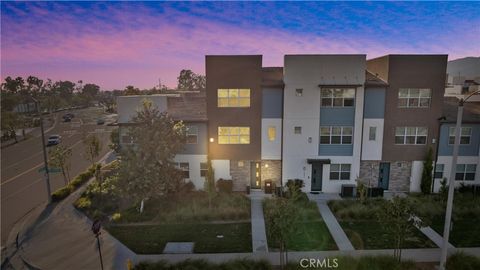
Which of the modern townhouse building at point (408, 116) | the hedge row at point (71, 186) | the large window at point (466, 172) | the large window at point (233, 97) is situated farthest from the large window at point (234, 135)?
the large window at point (466, 172)

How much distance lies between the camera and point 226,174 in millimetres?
20297

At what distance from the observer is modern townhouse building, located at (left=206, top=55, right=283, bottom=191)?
19.2m

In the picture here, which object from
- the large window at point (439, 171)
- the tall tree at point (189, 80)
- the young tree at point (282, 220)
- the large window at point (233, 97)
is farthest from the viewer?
the tall tree at point (189, 80)

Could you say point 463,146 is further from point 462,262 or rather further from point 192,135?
point 192,135

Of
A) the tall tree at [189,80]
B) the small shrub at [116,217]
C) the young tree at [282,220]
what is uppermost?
the tall tree at [189,80]

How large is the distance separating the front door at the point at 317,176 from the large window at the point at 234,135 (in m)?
5.12

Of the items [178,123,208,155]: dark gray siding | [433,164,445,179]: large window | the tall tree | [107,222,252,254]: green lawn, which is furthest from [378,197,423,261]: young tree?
the tall tree

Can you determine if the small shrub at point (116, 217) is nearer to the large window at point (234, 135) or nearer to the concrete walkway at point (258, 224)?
the concrete walkway at point (258, 224)

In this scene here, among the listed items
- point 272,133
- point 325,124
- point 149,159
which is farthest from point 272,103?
point 149,159

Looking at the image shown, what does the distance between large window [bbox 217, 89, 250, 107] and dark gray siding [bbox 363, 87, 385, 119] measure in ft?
26.7

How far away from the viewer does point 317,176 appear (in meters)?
20.1

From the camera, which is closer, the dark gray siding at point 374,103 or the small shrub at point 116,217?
the small shrub at point 116,217

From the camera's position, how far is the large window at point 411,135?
63.6 feet

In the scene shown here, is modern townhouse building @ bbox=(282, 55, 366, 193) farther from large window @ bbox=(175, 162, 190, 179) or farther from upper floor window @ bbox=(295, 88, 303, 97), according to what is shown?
large window @ bbox=(175, 162, 190, 179)
